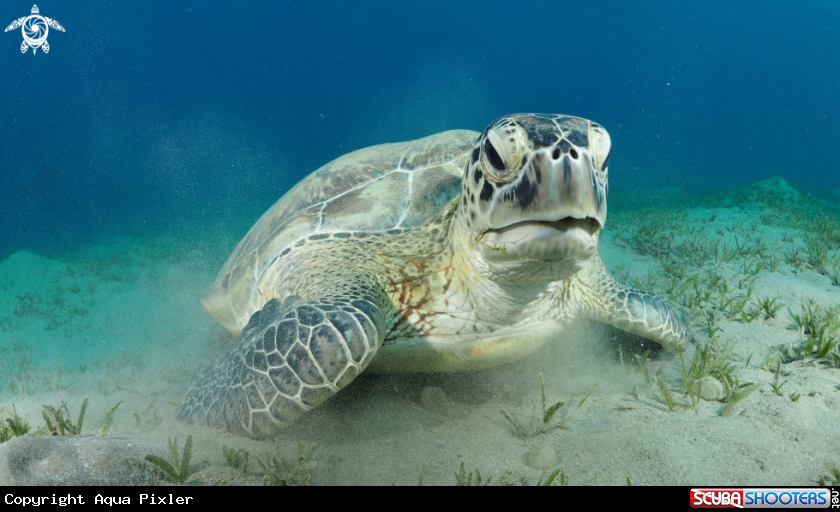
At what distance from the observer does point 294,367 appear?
1.81m

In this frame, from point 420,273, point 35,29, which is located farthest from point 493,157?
point 35,29

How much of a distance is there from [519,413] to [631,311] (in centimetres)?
98

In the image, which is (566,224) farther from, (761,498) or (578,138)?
(761,498)

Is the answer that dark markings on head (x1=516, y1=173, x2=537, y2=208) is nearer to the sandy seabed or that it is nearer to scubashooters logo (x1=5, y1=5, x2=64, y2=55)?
the sandy seabed

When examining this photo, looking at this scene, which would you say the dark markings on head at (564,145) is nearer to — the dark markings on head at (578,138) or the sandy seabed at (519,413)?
the dark markings on head at (578,138)

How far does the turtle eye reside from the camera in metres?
1.62

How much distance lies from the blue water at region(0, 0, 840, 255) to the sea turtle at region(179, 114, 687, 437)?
19342 millimetres

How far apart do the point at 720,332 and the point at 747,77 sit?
133 meters

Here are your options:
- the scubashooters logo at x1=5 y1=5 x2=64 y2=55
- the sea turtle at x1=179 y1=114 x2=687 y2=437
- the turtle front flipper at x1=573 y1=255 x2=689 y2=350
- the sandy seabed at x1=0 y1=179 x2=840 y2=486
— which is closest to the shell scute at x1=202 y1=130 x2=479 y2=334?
the sea turtle at x1=179 y1=114 x2=687 y2=437

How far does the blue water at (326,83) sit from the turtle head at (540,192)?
2082 centimetres

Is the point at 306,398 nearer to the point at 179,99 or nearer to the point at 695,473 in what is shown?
the point at 695,473

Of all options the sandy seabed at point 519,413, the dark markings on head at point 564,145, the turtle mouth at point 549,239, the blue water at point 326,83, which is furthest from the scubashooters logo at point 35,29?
the dark markings on head at point 564,145

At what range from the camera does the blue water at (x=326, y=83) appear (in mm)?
39375

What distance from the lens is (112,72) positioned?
2343 inches
